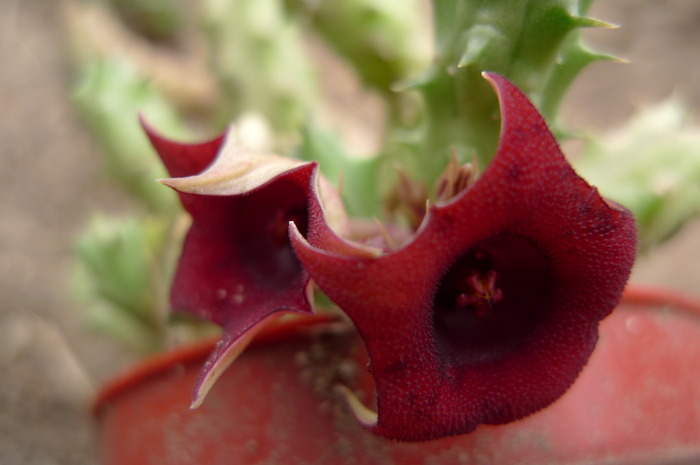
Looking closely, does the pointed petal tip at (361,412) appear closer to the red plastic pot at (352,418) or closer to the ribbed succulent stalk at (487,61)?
the red plastic pot at (352,418)

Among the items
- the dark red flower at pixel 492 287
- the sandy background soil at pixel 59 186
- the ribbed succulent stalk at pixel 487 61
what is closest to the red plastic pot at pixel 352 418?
the dark red flower at pixel 492 287

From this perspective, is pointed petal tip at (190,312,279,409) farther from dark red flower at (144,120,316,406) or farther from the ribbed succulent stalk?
the ribbed succulent stalk

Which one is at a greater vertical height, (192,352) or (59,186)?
(192,352)

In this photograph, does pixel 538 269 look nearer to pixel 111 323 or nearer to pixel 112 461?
pixel 112 461

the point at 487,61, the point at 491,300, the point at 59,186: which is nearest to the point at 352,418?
the point at 491,300

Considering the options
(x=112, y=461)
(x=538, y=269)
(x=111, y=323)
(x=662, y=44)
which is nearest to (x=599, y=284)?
(x=538, y=269)

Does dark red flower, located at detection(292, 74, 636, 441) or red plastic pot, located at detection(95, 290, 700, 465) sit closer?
dark red flower, located at detection(292, 74, 636, 441)

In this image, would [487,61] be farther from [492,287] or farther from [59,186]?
[59,186]

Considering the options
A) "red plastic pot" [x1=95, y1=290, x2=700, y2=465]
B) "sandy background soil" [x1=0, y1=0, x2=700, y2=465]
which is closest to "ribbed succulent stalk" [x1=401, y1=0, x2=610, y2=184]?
"red plastic pot" [x1=95, y1=290, x2=700, y2=465]
